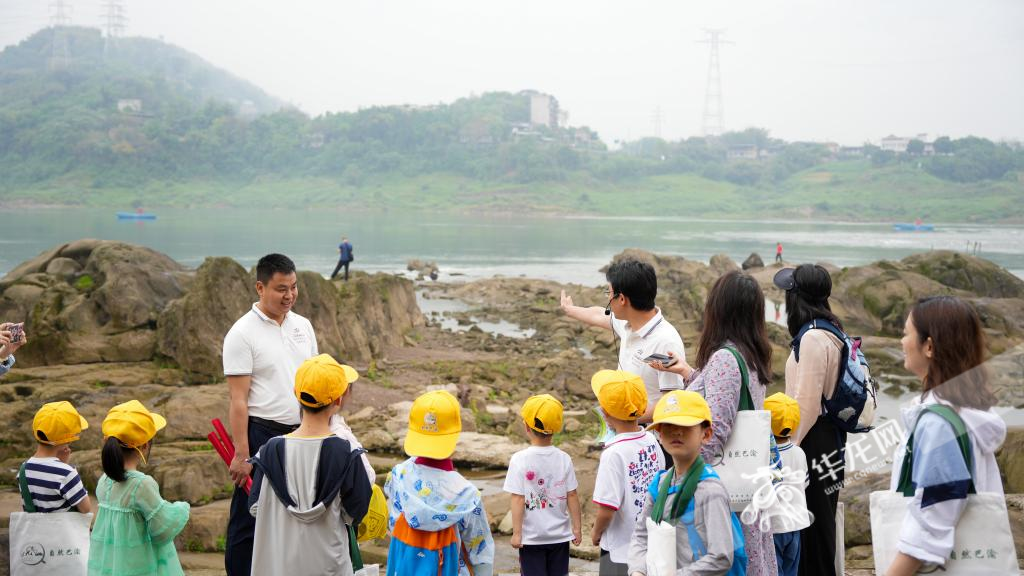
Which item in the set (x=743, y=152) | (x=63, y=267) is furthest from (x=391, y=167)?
(x=63, y=267)

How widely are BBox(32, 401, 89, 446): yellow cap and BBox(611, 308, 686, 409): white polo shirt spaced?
2685mm

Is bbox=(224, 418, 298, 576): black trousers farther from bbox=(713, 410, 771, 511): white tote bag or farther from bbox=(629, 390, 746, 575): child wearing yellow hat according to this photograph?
bbox=(713, 410, 771, 511): white tote bag

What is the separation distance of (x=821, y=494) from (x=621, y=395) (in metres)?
1.21

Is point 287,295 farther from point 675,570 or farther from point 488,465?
point 488,465

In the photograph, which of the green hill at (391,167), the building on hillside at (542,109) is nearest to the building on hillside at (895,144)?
the green hill at (391,167)

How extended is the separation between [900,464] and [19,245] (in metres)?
60.5

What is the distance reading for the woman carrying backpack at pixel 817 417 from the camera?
4.36m

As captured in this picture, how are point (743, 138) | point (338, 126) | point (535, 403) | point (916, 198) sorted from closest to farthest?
point (535, 403)
point (916, 198)
point (338, 126)
point (743, 138)

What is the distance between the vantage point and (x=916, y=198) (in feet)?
350

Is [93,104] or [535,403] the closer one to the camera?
[535,403]

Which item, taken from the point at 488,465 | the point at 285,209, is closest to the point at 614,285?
the point at 488,465

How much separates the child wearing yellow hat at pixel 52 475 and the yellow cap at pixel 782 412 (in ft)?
10.8

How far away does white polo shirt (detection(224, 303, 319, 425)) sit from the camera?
4926mm

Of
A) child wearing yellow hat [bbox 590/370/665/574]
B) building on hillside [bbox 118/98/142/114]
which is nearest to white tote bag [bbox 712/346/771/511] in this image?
child wearing yellow hat [bbox 590/370/665/574]
